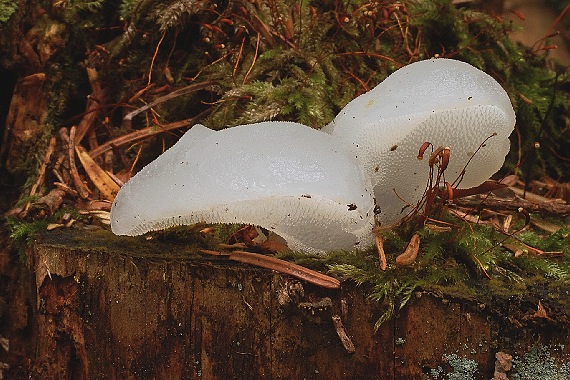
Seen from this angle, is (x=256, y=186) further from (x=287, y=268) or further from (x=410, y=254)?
(x=410, y=254)

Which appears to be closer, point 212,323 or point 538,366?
point 538,366

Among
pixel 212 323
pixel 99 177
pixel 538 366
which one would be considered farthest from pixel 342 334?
pixel 99 177

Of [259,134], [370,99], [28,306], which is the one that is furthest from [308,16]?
[28,306]

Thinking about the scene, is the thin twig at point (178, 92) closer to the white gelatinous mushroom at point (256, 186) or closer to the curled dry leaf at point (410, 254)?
the white gelatinous mushroom at point (256, 186)

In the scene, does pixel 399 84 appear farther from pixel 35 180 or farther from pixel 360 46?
pixel 35 180

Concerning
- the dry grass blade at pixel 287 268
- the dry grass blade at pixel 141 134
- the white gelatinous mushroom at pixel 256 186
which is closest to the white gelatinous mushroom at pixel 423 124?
the white gelatinous mushroom at pixel 256 186

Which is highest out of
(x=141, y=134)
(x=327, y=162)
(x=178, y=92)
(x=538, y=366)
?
(x=327, y=162)
